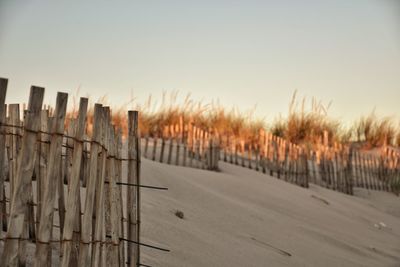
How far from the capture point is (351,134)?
553 inches

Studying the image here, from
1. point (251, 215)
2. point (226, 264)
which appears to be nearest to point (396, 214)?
point (251, 215)

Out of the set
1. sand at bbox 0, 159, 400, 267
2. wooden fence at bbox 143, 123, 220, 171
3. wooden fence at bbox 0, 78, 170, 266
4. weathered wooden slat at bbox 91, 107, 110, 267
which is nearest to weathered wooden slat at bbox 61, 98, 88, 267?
wooden fence at bbox 0, 78, 170, 266

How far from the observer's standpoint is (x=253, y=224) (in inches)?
217

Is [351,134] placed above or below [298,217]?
above

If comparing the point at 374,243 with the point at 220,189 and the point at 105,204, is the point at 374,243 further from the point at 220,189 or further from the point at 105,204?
the point at 105,204

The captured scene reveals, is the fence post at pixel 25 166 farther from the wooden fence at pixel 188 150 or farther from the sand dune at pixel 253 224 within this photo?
the wooden fence at pixel 188 150

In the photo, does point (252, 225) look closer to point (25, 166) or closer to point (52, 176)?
point (52, 176)

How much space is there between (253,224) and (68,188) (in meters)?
3.18

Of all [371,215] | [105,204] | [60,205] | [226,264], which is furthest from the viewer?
[371,215]

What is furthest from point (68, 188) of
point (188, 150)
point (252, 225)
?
point (188, 150)

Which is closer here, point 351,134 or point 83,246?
point 83,246

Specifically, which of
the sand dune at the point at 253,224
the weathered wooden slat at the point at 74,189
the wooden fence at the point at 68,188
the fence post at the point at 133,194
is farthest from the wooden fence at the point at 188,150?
the weathered wooden slat at the point at 74,189

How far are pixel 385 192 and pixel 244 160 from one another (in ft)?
10.2

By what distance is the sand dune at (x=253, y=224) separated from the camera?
4.22 metres
